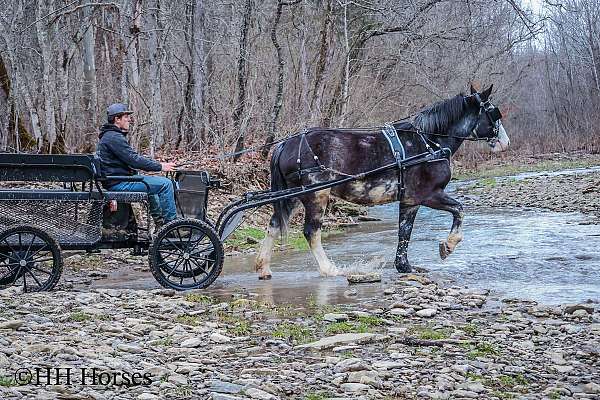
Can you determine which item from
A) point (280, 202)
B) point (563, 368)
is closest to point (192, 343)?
point (563, 368)

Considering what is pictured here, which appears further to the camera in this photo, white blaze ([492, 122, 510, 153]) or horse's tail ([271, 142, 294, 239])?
white blaze ([492, 122, 510, 153])

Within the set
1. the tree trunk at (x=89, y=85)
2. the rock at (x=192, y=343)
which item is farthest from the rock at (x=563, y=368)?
the tree trunk at (x=89, y=85)

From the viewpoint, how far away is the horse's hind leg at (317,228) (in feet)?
35.9

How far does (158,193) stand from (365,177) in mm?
2898

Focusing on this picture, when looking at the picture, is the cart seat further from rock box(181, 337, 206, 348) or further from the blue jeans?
rock box(181, 337, 206, 348)

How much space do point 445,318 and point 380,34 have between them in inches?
698

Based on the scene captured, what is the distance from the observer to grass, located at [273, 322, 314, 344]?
23.1 feet

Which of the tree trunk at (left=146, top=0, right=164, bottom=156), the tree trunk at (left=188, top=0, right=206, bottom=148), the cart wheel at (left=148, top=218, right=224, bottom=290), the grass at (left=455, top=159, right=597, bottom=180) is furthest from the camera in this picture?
the grass at (left=455, top=159, right=597, bottom=180)

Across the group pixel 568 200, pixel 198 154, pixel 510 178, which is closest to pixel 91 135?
pixel 198 154

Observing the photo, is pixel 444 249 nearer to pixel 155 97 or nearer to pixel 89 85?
pixel 155 97

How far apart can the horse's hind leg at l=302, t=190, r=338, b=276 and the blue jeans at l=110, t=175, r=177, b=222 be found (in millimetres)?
1937

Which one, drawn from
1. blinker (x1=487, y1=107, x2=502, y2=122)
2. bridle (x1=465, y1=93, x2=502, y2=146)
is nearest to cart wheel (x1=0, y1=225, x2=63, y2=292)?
bridle (x1=465, y1=93, x2=502, y2=146)

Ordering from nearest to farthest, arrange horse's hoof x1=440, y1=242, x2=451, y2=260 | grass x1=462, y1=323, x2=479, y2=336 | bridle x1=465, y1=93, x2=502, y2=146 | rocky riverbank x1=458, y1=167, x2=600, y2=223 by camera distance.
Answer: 1. grass x1=462, y1=323, x2=479, y2=336
2. horse's hoof x1=440, y1=242, x2=451, y2=260
3. bridle x1=465, y1=93, x2=502, y2=146
4. rocky riverbank x1=458, y1=167, x2=600, y2=223

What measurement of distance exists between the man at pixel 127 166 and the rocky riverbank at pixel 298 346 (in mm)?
1070
